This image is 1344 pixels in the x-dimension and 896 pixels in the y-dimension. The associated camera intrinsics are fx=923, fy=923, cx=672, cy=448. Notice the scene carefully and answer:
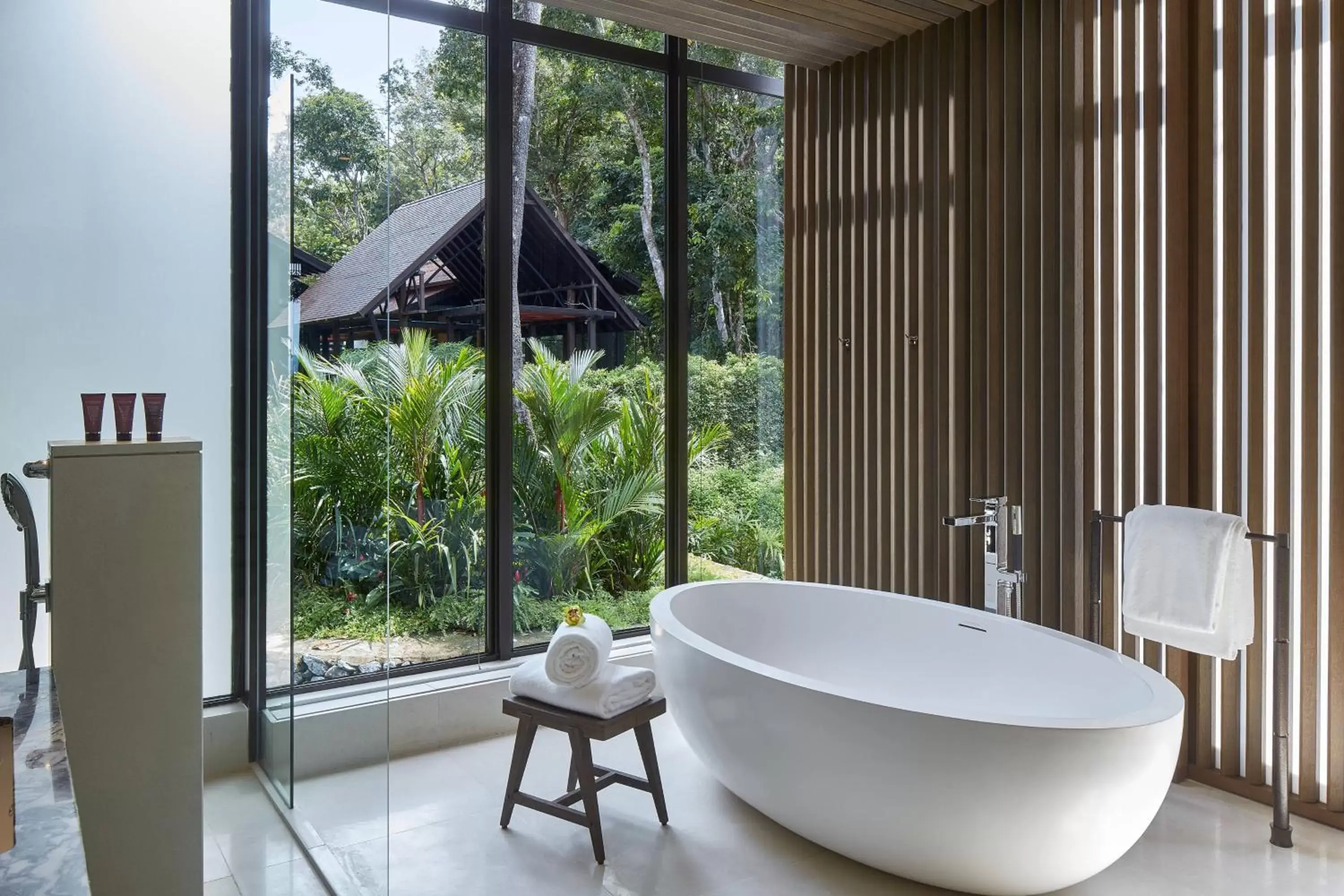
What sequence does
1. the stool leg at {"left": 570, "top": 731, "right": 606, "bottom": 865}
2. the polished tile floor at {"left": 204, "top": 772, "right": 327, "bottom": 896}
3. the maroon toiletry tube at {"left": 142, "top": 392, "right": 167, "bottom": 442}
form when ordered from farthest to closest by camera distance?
the stool leg at {"left": 570, "top": 731, "right": 606, "bottom": 865} < the polished tile floor at {"left": 204, "top": 772, "right": 327, "bottom": 896} < the maroon toiletry tube at {"left": 142, "top": 392, "right": 167, "bottom": 442}

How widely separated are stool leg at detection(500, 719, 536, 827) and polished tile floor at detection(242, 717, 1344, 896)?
7 cm

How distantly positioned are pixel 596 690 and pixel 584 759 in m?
0.19

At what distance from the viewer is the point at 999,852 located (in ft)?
7.04

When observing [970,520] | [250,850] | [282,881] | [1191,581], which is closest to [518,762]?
[282,881]

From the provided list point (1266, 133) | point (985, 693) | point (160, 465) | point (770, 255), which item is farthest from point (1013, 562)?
point (160, 465)

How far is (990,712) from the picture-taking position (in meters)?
2.28

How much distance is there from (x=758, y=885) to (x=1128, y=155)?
2579mm

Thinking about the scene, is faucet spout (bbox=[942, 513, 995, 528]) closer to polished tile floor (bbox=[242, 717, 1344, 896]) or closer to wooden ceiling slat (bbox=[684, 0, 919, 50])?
polished tile floor (bbox=[242, 717, 1344, 896])

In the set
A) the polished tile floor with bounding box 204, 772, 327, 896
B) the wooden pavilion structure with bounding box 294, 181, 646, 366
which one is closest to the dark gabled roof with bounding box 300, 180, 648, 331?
the wooden pavilion structure with bounding box 294, 181, 646, 366

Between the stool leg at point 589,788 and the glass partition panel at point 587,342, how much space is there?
1.27 metres

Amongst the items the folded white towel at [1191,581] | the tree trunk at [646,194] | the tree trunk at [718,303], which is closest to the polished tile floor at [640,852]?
the folded white towel at [1191,581]

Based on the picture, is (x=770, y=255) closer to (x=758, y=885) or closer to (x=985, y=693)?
(x=985, y=693)

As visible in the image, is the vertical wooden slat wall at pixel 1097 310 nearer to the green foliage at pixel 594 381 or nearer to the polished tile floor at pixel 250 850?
the green foliage at pixel 594 381

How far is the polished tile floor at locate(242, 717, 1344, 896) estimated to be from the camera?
7.84 ft
